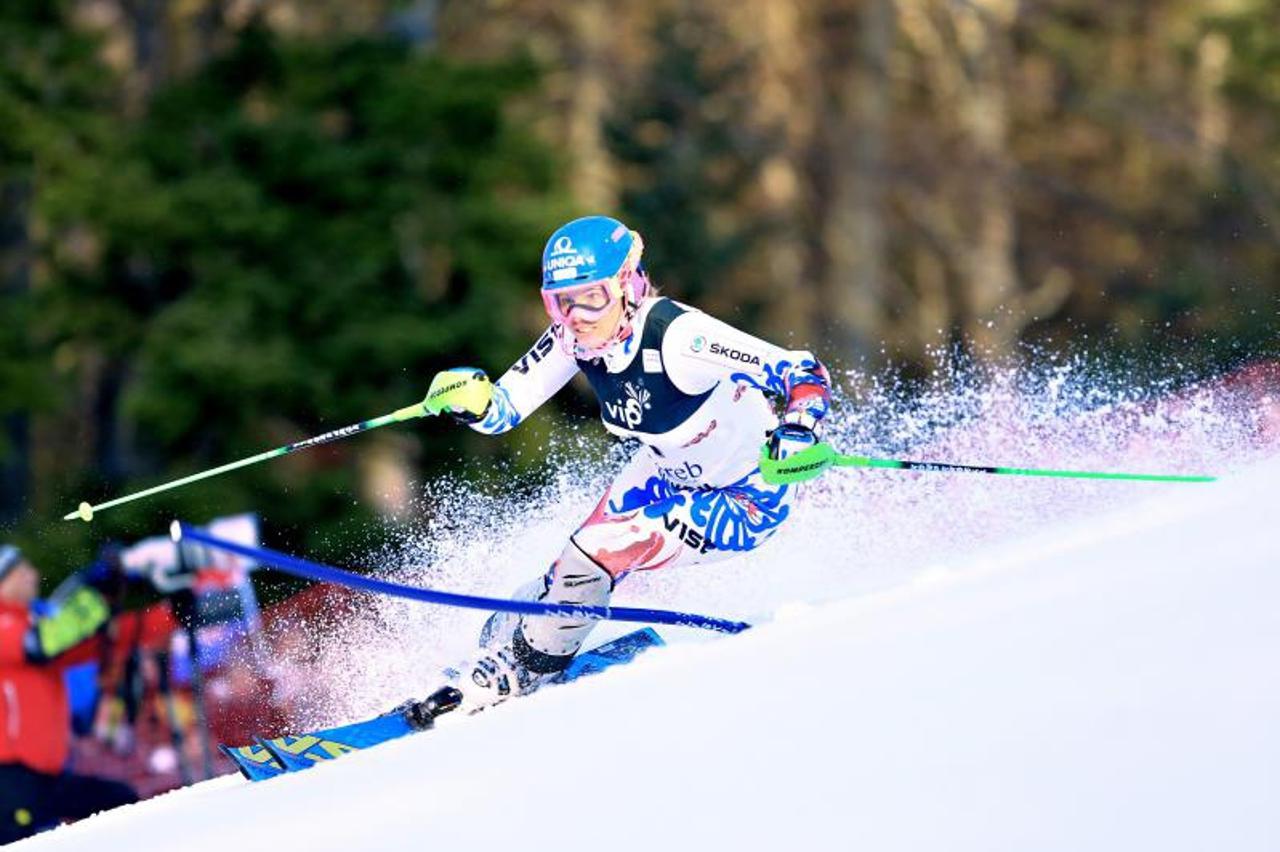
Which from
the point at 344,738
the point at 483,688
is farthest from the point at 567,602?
the point at 344,738

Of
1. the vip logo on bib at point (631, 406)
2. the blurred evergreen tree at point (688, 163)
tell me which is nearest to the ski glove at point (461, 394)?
the vip logo on bib at point (631, 406)

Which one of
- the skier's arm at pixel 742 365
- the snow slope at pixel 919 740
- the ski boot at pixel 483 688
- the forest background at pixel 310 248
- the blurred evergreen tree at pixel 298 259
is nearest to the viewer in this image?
the snow slope at pixel 919 740

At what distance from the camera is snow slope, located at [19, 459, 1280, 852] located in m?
3.15

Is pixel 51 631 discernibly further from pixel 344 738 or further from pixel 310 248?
pixel 310 248

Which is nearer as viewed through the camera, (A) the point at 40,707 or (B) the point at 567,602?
(B) the point at 567,602

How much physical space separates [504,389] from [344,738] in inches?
37.6

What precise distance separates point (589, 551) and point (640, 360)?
49 centimetres

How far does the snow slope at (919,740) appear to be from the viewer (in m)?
3.15

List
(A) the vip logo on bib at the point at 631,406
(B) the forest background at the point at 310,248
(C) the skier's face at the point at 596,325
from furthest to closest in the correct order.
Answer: (B) the forest background at the point at 310,248 → (A) the vip logo on bib at the point at 631,406 → (C) the skier's face at the point at 596,325

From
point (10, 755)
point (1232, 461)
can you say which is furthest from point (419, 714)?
point (1232, 461)

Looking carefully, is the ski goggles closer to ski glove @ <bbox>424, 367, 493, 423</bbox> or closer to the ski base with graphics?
ski glove @ <bbox>424, 367, 493, 423</bbox>

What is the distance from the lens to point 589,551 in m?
5.08

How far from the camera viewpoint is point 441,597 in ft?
15.2

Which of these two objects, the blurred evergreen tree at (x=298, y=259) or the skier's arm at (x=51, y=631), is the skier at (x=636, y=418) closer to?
the skier's arm at (x=51, y=631)
